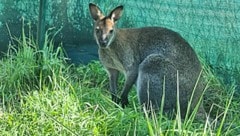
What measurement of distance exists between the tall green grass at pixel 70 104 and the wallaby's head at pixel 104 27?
19.0 inches

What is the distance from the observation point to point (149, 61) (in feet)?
18.8

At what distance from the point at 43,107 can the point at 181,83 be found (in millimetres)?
1244

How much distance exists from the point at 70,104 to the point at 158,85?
851 mm

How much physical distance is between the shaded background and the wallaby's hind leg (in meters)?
1.14

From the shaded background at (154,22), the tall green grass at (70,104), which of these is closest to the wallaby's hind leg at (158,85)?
the tall green grass at (70,104)

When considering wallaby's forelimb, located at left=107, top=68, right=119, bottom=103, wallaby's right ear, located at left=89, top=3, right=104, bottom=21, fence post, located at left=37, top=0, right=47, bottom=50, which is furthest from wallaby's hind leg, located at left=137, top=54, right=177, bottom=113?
fence post, located at left=37, top=0, right=47, bottom=50

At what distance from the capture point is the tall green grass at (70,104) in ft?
15.4

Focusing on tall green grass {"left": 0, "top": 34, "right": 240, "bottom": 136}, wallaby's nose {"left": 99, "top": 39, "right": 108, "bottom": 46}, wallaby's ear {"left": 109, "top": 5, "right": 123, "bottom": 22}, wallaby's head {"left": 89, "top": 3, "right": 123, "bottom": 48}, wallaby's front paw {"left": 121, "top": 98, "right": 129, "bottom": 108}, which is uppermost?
wallaby's ear {"left": 109, "top": 5, "right": 123, "bottom": 22}

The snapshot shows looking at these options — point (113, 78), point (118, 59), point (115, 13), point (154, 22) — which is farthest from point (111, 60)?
point (154, 22)

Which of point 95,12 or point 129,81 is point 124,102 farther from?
point 95,12

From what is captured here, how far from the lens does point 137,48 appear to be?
5.94 m

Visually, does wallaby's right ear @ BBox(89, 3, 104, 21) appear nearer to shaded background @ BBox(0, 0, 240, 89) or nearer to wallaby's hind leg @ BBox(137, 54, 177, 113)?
wallaby's hind leg @ BBox(137, 54, 177, 113)

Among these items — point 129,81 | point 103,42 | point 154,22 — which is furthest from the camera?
point 154,22

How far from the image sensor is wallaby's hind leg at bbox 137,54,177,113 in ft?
18.3
